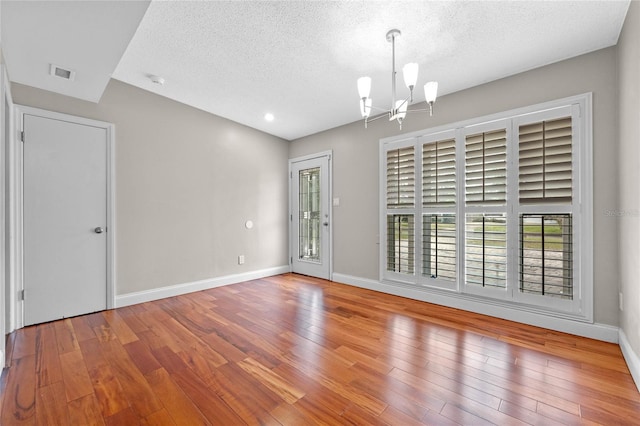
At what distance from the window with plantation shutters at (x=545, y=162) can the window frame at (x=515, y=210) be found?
0.14 feet

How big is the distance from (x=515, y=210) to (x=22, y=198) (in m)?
4.80

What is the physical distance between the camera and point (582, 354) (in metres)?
2.28

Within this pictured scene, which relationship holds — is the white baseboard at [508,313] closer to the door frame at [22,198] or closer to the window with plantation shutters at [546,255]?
the window with plantation shutters at [546,255]

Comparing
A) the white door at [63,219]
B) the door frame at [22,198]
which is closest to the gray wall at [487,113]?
the door frame at [22,198]

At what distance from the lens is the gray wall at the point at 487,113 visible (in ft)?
8.11

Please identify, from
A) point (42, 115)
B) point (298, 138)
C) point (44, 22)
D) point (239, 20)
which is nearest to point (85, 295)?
point (42, 115)

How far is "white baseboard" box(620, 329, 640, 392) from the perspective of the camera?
73.9 inches

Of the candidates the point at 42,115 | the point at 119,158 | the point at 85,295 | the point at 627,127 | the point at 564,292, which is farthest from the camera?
the point at 119,158

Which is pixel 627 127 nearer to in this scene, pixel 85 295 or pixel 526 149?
pixel 526 149

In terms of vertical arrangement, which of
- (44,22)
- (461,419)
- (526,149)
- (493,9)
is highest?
(493,9)

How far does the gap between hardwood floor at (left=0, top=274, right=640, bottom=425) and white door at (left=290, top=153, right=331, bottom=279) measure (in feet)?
5.53

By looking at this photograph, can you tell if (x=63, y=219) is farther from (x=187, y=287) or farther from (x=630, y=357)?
(x=630, y=357)

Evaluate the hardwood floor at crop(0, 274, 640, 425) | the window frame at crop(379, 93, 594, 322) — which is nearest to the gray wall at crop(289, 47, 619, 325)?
the window frame at crop(379, 93, 594, 322)

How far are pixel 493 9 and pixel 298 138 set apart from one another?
352cm
